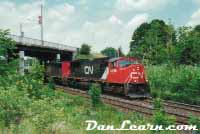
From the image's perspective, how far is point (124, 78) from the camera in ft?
87.2

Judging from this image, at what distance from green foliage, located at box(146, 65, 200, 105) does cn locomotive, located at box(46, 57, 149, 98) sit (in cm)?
240

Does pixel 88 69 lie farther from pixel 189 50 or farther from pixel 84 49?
pixel 84 49

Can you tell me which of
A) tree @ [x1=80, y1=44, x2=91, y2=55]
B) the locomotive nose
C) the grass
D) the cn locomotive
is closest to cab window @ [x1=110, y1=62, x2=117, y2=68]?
the cn locomotive

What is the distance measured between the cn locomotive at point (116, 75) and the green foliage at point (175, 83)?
240 centimetres

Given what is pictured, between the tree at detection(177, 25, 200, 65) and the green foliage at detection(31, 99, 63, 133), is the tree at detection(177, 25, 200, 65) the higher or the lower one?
the higher one

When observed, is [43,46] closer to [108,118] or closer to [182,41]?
[182,41]

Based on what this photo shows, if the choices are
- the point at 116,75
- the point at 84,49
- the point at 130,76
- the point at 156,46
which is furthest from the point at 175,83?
the point at 84,49

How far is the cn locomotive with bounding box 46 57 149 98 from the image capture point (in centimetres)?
2659

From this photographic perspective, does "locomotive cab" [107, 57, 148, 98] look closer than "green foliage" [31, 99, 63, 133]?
No

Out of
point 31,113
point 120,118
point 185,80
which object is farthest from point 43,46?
point 31,113

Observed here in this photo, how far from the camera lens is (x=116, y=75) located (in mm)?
27562

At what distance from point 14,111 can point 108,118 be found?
22.8ft

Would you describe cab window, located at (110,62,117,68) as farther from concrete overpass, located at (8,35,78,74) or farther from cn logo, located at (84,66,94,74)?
concrete overpass, located at (8,35,78,74)

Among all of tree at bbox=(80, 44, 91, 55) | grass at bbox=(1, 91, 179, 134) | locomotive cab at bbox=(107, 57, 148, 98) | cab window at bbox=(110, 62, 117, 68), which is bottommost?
grass at bbox=(1, 91, 179, 134)
